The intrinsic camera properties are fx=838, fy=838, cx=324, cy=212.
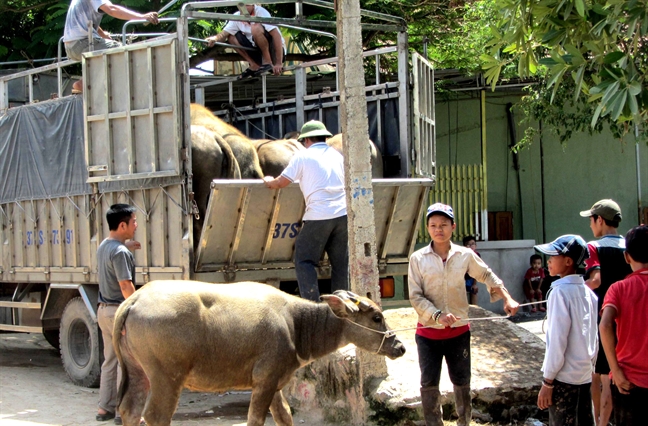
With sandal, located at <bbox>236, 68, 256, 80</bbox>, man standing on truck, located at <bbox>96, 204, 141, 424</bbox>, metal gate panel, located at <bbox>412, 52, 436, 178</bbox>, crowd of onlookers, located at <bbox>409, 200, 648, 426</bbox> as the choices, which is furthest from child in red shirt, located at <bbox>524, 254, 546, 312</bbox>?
man standing on truck, located at <bbox>96, 204, 141, 424</bbox>

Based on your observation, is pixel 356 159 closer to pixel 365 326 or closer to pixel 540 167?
pixel 365 326

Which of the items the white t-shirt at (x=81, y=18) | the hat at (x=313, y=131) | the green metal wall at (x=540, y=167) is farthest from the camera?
the green metal wall at (x=540, y=167)

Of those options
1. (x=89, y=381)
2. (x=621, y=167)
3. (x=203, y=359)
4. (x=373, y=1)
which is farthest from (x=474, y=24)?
(x=203, y=359)

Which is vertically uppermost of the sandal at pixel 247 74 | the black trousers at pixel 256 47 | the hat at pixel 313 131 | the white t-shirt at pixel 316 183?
the black trousers at pixel 256 47

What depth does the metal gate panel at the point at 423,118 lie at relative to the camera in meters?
8.55

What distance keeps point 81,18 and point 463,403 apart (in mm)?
5732

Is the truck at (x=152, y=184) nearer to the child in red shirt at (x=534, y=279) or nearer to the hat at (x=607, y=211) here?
the hat at (x=607, y=211)

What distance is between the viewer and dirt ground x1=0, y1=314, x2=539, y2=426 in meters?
7.37

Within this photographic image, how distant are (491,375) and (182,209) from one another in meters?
3.07

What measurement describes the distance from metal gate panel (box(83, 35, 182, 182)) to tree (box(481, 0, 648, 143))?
2.91 m

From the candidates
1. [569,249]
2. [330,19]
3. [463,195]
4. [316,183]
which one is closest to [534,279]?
[463,195]

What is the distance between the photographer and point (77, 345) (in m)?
9.03

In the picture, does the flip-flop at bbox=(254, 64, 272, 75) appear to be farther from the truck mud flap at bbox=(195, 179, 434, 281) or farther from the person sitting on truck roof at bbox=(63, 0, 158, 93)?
the truck mud flap at bbox=(195, 179, 434, 281)

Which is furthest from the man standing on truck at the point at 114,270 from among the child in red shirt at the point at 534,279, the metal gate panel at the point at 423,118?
the child in red shirt at the point at 534,279
